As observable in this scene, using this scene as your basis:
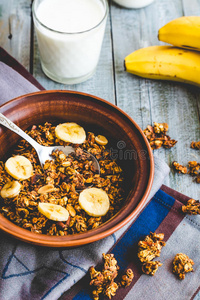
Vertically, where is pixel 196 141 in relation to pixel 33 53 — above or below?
below

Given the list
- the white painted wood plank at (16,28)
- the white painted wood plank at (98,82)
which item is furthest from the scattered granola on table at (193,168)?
the white painted wood plank at (16,28)

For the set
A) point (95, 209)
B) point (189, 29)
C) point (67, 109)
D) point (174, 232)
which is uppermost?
point (189, 29)

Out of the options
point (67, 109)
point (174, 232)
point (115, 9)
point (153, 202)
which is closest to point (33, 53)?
point (115, 9)

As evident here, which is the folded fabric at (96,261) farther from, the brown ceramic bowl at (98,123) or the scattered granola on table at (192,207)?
the brown ceramic bowl at (98,123)

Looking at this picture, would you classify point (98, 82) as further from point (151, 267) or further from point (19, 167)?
point (151, 267)

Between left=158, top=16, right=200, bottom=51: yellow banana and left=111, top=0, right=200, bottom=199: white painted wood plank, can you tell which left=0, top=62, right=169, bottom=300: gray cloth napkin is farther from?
left=158, top=16, right=200, bottom=51: yellow banana

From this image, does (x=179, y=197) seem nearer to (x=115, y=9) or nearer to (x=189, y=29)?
(x=189, y=29)

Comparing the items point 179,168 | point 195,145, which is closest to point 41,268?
point 179,168
